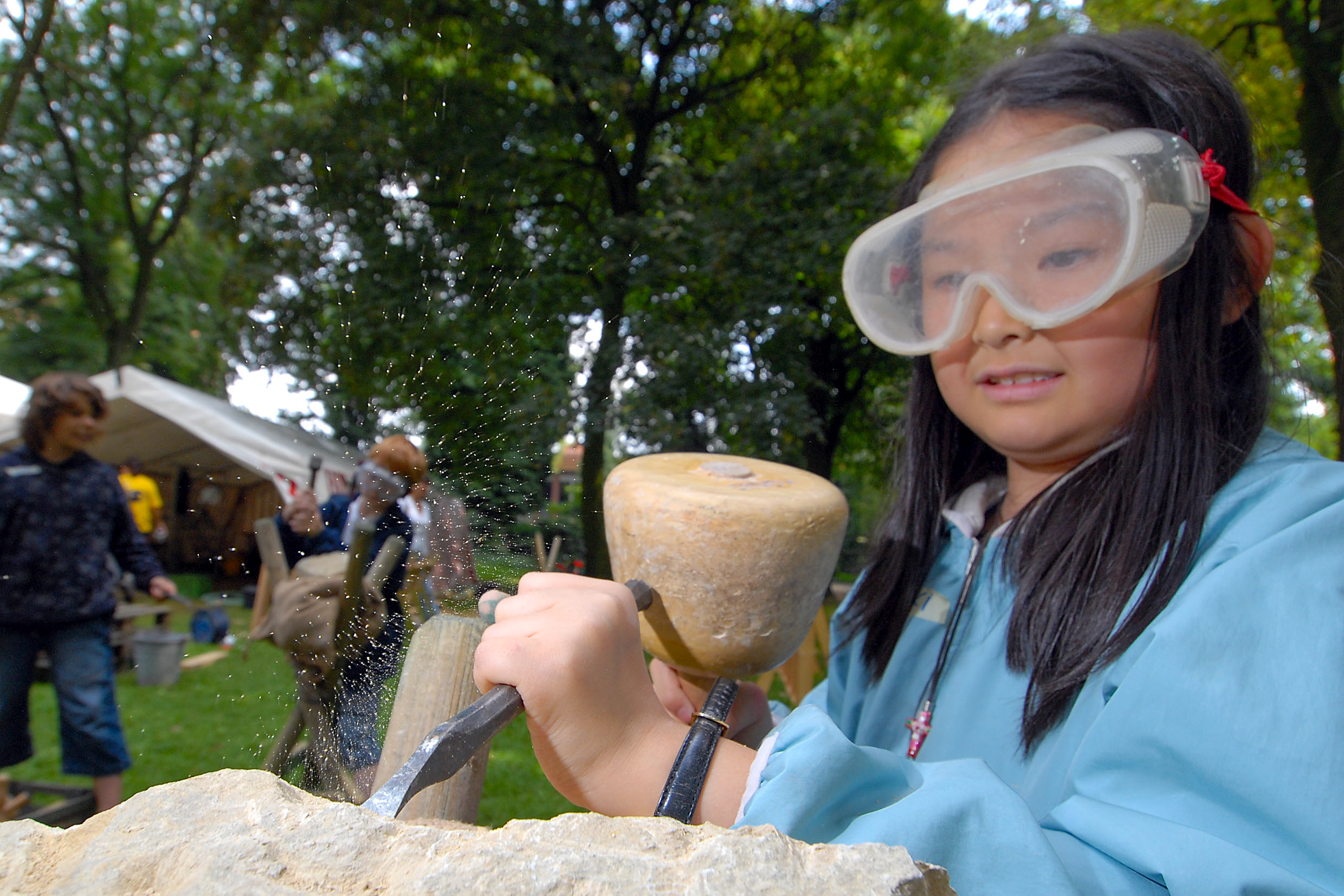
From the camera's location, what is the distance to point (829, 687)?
159 centimetres

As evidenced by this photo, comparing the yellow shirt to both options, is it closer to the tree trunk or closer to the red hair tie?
the tree trunk

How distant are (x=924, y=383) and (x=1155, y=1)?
15.2 feet

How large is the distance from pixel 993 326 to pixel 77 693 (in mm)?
3770

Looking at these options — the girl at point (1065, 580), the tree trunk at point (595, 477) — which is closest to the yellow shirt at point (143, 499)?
the tree trunk at point (595, 477)

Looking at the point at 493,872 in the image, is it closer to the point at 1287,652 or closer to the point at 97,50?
the point at 1287,652

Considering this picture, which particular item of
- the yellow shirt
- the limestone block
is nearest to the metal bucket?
the yellow shirt

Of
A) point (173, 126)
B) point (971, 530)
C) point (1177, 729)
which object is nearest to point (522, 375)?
point (1177, 729)

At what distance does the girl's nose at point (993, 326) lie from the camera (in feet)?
3.86

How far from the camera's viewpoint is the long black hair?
3.43 feet

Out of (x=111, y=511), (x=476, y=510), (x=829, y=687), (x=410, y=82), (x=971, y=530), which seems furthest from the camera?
(x=111, y=511)

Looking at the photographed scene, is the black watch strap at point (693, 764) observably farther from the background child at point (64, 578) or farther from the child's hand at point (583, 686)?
the background child at point (64, 578)

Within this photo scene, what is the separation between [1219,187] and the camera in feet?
3.80

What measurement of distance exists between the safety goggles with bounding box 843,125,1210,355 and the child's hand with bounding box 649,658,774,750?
69 centimetres

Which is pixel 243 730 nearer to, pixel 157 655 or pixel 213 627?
pixel 213 627
